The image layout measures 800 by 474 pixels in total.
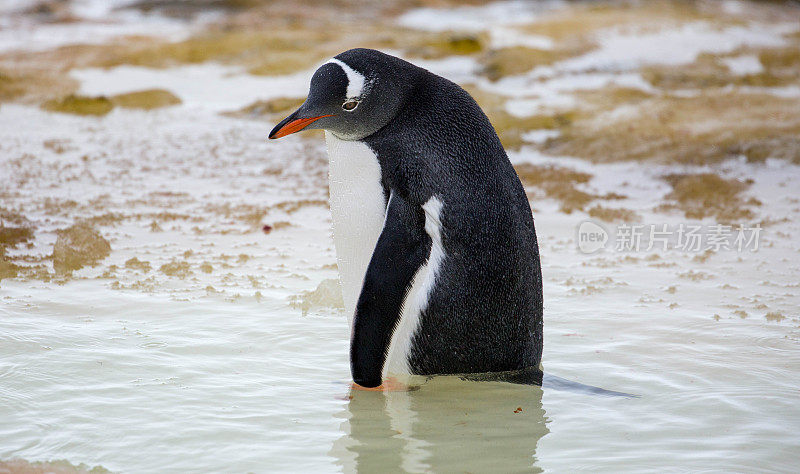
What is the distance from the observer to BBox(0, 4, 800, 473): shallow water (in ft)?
6.61

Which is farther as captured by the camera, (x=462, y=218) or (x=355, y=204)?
(x=355, y=204)

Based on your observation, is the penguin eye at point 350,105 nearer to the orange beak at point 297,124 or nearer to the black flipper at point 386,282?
the orange beak at point 297,124

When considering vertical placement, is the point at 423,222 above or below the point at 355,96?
below

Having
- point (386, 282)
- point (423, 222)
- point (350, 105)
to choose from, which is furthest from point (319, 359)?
point (350, 105)

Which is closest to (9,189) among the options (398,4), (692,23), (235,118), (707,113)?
(235,118)

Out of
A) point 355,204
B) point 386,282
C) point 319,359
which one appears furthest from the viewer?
point 319,359

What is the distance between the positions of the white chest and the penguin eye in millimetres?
106

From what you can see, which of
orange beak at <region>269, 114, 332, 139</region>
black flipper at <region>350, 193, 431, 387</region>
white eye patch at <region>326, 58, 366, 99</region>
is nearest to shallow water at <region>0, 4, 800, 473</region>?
black flipper at <region>350, 193, 431, 387</region>

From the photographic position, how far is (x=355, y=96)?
2324 millimetres

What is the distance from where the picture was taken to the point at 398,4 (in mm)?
20156

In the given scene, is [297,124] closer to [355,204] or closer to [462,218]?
[355,204]

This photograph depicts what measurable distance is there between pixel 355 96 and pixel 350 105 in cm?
3

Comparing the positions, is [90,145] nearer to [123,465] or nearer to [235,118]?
[235,118]

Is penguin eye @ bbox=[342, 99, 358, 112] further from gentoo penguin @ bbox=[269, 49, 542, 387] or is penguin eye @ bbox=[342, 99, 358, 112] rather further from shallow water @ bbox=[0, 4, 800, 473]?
shallow water @ bbox=[0, 4, 800, 473]
